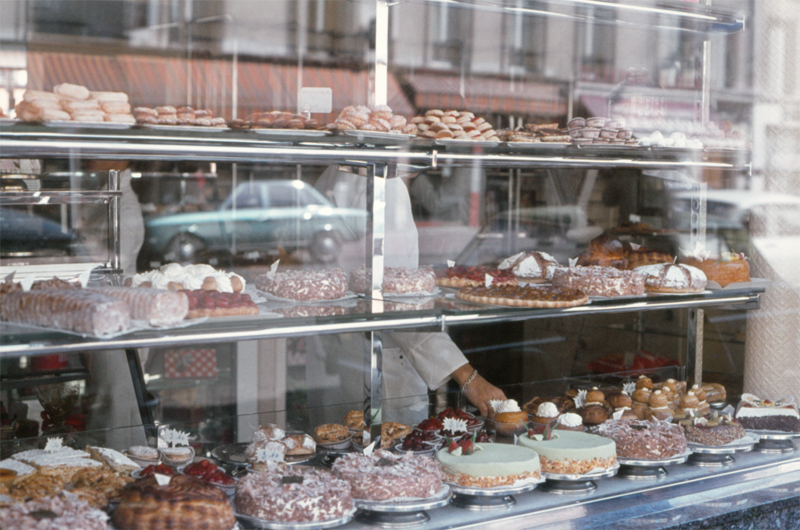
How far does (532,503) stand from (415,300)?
696 millimetres

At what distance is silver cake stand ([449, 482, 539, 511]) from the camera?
7.36 ft

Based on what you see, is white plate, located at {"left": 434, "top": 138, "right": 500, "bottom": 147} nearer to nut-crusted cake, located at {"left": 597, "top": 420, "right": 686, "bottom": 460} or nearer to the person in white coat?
the person in white coat

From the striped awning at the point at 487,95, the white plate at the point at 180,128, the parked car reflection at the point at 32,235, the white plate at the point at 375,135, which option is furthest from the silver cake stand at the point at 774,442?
the striped awning at the point at 487,95

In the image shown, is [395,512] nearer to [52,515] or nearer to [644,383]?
[52,515]

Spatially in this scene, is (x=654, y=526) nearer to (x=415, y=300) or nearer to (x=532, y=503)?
(x=532, y=503)

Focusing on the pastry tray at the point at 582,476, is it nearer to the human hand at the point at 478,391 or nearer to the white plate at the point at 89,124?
the human hand at the point at 478,391

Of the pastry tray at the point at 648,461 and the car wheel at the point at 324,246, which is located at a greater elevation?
the car wheel at the point at 324,246

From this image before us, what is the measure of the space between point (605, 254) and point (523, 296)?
0.83 metres

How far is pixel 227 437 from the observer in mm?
2723

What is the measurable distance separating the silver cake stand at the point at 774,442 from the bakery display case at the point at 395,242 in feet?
0.03

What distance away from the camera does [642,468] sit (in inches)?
102

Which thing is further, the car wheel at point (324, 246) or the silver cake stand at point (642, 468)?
the car wheel at point (324, 246)

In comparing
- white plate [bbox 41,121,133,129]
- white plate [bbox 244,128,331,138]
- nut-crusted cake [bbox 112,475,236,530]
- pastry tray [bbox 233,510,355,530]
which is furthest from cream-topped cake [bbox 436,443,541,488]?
white plate [bbox 41,121,133,129]

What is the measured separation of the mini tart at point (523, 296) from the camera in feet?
8.13
